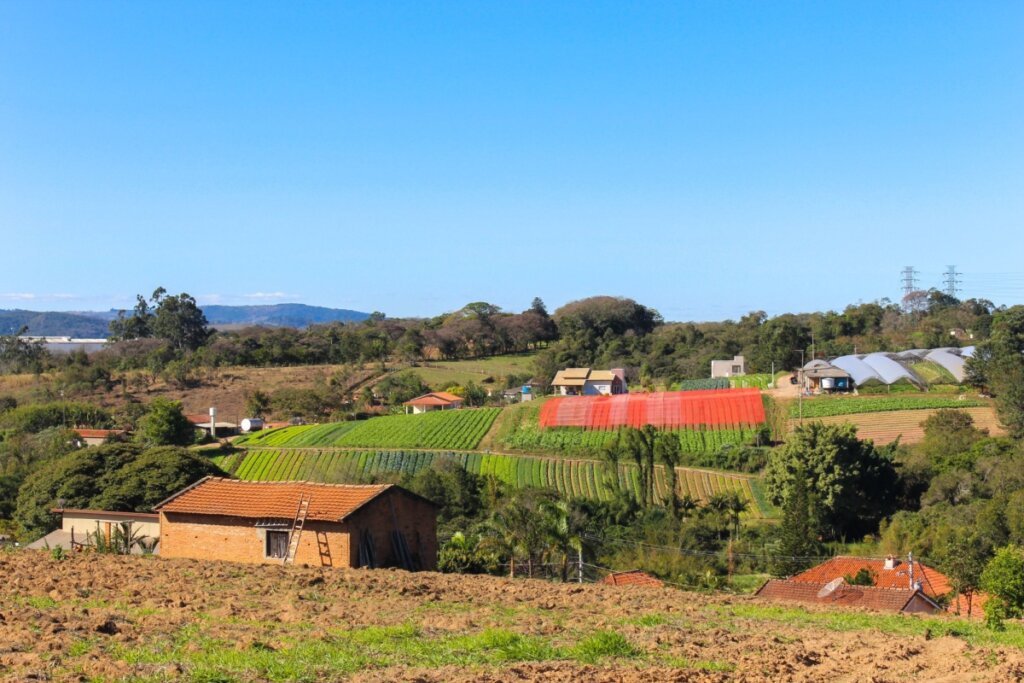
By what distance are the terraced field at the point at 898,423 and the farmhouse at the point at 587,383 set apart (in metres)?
21.3

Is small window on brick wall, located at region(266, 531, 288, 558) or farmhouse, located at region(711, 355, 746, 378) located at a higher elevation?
farmhouse, located at region(711, 355, 746, 378)

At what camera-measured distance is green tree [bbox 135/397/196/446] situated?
2372 inches

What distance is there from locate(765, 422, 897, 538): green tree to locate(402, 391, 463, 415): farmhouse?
110 ft

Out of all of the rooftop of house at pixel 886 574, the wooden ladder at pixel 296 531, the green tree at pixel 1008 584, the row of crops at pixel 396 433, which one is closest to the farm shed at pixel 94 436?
the row of crops at pixel 396 433

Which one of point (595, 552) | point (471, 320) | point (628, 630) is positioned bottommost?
point (595, 552)

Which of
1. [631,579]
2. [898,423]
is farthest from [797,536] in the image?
[898,423]

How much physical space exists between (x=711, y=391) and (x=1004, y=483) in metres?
28.9

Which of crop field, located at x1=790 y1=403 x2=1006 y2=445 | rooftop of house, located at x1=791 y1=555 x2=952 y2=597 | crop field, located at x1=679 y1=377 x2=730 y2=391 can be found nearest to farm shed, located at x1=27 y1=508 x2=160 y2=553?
rooftop of house, located at x1=791 y1=555 x2=952 y2=597

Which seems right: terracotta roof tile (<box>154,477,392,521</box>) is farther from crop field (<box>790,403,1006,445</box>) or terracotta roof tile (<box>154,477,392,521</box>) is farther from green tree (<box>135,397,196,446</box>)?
crop field (<box>790,403,1006,445</box>)

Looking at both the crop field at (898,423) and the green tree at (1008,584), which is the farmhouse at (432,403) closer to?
the crop field at (898,423)

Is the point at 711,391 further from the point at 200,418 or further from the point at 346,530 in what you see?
the point at 346,530

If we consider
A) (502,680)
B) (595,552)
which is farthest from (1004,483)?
(502,680)

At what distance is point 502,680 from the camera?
10.2 m

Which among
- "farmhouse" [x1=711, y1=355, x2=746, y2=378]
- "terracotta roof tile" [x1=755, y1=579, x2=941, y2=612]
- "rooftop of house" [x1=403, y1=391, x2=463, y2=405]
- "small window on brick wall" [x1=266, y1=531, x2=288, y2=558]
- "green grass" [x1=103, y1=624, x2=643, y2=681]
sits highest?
"farmhouse" [x1=711, y1=355, x2=746, y2=378]
